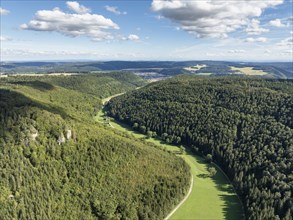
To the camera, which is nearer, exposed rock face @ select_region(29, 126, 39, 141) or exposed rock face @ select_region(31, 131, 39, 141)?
exposed rock face @ select_region(29, 126, 39, 141)

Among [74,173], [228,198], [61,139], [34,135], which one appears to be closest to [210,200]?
[228,198]

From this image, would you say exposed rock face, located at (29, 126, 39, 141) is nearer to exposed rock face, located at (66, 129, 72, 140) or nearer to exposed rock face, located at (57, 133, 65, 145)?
exposed rock face, located at (57, 133, 65, 145)

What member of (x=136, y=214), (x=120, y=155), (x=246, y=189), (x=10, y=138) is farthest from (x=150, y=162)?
(x=10, y=138)

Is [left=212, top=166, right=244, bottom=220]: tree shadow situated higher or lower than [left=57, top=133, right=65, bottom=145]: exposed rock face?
lower

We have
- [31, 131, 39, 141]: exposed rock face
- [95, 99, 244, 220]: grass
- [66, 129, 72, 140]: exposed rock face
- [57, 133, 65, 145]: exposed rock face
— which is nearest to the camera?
[95, 99, 244, 220]: grass

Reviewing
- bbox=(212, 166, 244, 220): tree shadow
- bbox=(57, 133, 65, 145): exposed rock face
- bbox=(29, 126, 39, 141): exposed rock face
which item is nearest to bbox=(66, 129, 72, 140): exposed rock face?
bbox=(57, 133, 65, 145): exposed rock face

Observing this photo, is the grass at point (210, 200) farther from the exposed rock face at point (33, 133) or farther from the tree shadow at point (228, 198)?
the exposed rock face at point (33, 133)

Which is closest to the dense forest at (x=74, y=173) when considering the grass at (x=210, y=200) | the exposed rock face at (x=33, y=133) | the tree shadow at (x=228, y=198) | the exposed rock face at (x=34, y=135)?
the exposed rock face at (x=33, y=133)

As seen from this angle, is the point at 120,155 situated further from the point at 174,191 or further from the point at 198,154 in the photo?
the point at 198,154
